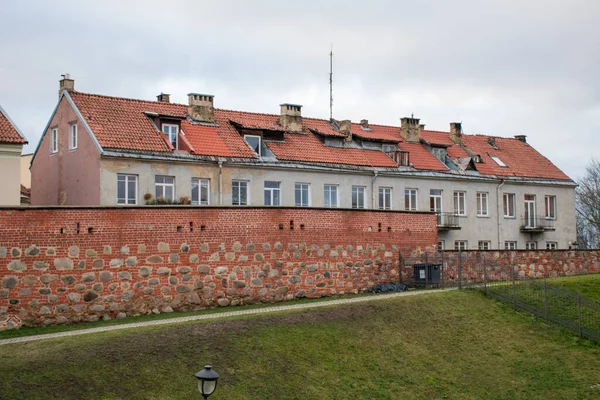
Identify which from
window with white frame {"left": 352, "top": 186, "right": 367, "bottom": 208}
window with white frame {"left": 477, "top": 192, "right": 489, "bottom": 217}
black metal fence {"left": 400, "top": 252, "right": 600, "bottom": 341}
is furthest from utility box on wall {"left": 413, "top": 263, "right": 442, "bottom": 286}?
window with white frame {"left": 477, "top": 192, "right": 489, "bottom": 217}

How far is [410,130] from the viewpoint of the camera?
43062mm

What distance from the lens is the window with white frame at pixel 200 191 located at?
32.7 meters

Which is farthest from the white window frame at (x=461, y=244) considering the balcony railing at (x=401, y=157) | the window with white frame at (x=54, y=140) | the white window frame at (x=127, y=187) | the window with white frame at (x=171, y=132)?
the window with white frame at (x=54, y=140)

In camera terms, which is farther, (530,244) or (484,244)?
(530,244)

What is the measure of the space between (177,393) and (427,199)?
25.5m

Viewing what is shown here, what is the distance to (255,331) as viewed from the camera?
20625 mm

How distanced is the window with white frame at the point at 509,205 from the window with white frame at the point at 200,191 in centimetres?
1772

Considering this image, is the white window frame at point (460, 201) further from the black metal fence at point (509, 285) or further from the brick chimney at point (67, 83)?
the brick chimney at point (67, 83)

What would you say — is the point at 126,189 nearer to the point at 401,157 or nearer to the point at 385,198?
the point at 385,198

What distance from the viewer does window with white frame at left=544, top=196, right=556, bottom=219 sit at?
148 ft

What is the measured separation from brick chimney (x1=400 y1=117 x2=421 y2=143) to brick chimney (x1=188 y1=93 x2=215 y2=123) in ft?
38.4

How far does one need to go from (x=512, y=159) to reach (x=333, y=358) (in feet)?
93.3

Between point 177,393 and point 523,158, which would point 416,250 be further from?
point 523,158

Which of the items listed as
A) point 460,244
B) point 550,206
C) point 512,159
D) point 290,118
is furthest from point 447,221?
point 290,118
